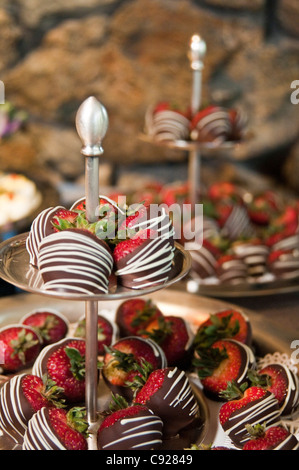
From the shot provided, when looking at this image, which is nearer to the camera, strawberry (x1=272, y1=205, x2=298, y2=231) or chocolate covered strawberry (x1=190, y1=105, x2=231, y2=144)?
chocolate covered strawberry (x1=190, y1=105, x2=231, y2=144)

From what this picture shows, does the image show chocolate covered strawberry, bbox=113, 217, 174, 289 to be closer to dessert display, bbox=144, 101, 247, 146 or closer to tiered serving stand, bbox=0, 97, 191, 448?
tiered serving stand, bbox=0, 97, 191, 448

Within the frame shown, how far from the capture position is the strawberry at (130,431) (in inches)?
27.3

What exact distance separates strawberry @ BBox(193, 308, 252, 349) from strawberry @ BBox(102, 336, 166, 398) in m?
0.09

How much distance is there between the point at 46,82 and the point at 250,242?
98 centimetres

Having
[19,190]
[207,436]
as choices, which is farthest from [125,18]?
[207,436]

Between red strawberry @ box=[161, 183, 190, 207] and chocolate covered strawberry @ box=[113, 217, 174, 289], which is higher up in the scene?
red strawberry @ box=[161, 183, 190, 207]

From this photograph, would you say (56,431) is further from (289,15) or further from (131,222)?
(289,15)

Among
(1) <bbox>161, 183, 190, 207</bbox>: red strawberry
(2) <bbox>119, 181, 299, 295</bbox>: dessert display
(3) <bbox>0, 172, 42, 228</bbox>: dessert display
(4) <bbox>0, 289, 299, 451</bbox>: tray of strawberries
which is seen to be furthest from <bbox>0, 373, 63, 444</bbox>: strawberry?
(1) <bbox>161, 183, 190, 207</bbox>: red strawberry

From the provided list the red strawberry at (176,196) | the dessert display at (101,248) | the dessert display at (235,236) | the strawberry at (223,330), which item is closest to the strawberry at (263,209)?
the dessert display at (235,236)

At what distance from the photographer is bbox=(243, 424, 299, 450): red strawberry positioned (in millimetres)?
688

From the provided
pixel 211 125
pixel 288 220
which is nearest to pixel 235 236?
pixel 288 220

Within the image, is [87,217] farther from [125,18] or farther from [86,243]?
[125,18]

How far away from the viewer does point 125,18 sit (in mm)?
1992

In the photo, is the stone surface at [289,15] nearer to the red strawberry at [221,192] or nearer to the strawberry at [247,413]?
the red strawberry at [221,192]
